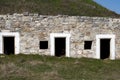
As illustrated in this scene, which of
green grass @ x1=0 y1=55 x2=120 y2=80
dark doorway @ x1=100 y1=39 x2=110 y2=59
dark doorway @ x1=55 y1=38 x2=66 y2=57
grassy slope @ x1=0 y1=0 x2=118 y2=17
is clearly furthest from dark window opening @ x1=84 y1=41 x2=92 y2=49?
grassy slope @ x1=0 y1=0 x2=118 y2=17

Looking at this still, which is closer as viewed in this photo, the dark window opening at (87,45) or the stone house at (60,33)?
the stone house at (60,33)

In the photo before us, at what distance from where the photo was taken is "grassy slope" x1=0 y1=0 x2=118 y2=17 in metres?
34.3

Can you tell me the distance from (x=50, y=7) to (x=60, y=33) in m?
17.0

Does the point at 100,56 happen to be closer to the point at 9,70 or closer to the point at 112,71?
the point at 112,71

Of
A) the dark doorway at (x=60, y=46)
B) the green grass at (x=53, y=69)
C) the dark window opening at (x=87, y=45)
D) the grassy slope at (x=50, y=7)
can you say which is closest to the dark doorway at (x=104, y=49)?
the dark window opening at (x=87, y=45)

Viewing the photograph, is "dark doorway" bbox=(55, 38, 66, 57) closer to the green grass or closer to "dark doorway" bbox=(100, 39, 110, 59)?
"dark doorway" bbox=(100, 39, 110, 59)

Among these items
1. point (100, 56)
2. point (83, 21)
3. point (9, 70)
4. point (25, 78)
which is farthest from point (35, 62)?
point (100, 56)

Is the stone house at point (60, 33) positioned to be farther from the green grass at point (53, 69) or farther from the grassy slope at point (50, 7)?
the grassy slope at point (50, 7)

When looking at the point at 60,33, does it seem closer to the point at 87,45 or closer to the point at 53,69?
the point at 87,45

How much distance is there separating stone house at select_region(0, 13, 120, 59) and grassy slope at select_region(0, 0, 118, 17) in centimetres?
1299

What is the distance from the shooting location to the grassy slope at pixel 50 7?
34.3 metres

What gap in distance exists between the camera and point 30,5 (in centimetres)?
3647

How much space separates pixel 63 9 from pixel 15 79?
24.3m

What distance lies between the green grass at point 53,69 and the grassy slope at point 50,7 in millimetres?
15744
